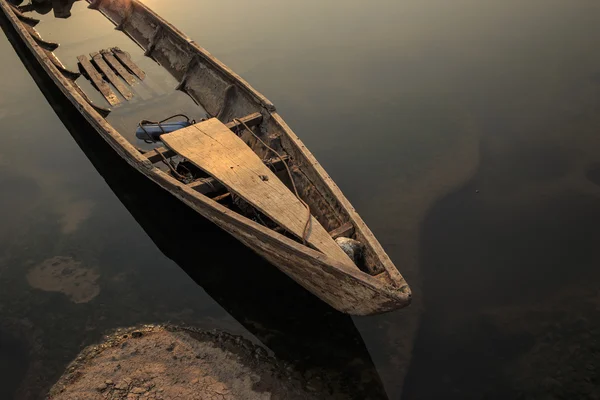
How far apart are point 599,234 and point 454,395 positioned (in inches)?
138

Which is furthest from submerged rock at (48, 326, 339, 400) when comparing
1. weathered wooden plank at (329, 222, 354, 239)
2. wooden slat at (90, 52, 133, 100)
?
wooden slat at (90, 52, 133, 100)

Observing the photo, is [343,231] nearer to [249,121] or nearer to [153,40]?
[249,121]

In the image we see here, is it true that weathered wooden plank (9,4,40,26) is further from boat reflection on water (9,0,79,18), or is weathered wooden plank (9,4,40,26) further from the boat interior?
boat reflection on water (9,0,79,18)

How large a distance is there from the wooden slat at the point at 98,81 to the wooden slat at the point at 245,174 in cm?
354

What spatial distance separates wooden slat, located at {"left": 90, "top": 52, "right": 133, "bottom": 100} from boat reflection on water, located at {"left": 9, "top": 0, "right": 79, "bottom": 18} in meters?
3.77

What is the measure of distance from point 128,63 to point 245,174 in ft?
20.8

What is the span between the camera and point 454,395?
5.30 meters

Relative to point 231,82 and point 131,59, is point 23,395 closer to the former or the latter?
point 231,82

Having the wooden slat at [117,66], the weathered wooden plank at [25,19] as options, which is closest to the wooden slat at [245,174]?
the wooden slat at [117,66]

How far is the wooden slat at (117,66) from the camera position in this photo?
35.2 feet

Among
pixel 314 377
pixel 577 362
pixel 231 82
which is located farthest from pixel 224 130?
pixel 577 362

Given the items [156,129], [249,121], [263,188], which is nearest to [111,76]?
[156,129]

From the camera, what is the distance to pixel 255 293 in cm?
655

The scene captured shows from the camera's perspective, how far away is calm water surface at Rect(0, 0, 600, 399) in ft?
18.9
